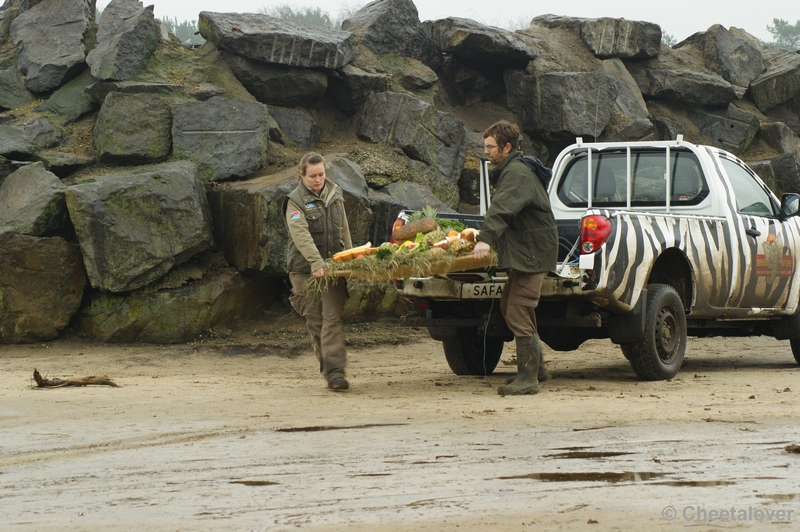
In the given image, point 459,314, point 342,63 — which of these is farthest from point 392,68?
point 459,314

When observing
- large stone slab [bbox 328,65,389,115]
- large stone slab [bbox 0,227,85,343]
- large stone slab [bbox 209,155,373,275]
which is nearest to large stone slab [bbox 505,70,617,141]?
large stone slab [bbox 328,65,389,115]

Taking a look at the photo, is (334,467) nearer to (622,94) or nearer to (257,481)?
(257,481)

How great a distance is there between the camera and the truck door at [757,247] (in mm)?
9094

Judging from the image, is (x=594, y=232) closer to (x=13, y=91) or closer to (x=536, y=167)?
(x=536, y=167)

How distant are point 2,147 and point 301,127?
471cm

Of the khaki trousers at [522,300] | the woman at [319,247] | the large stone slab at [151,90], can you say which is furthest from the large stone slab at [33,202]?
the khaki trousers at [522,300]

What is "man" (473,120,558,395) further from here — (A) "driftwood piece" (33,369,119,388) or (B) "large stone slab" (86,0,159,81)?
(B) "large stone slab" (86,0,159,81)

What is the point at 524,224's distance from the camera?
731cm

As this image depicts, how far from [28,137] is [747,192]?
961 centimetres

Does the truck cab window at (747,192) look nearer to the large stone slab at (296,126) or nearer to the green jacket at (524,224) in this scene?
the green jacket at (524,224)

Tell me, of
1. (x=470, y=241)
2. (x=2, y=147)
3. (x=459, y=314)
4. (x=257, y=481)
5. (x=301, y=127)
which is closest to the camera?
(x=257, y=481)

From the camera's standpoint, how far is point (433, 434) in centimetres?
552

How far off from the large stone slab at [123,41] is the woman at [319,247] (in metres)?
7.56

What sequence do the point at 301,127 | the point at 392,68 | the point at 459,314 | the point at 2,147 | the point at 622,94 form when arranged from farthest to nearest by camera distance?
the point at 622,94
the point at 392,68
the point at 301,127
the point at 2,147
the point at 459,314
